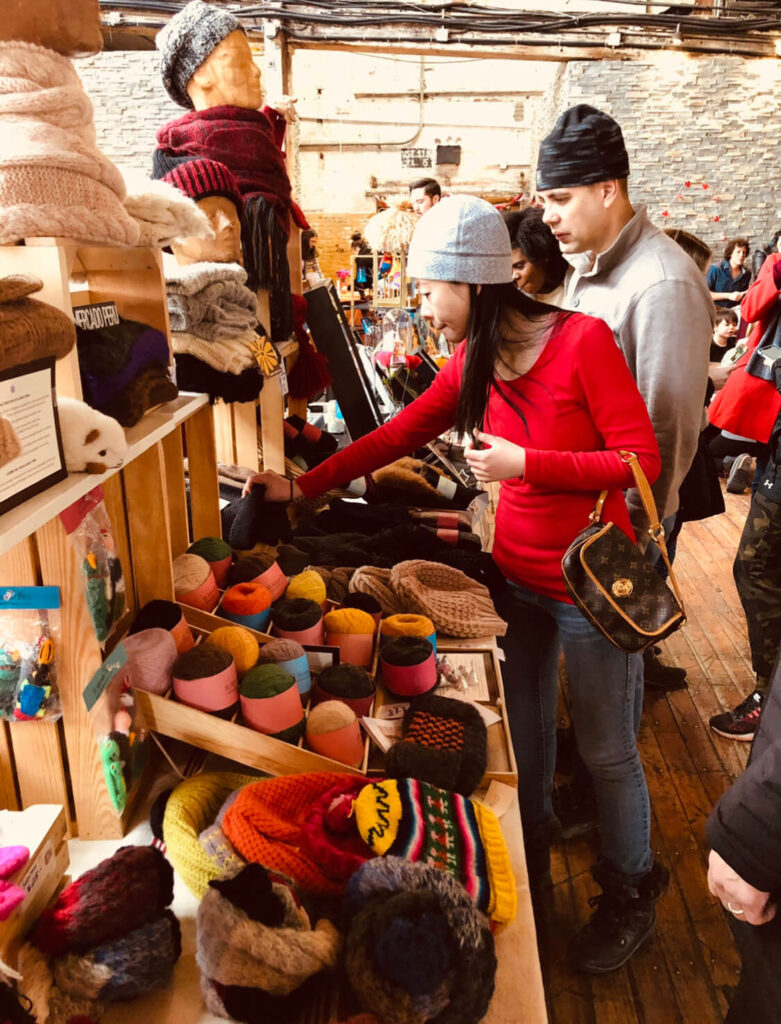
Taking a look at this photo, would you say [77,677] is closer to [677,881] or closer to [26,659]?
[26,659]

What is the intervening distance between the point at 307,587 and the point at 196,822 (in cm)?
60

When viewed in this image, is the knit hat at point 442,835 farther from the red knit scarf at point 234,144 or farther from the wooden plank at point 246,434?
the red knit scarf at point 234,144

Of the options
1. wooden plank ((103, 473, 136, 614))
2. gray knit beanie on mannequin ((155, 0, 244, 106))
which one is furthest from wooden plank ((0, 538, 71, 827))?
gray knit beanie on mannequin ((155, 0, 244, 106))

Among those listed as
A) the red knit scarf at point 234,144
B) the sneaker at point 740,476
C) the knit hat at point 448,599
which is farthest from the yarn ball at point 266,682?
the sneaker at point 740,476

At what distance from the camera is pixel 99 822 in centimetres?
109

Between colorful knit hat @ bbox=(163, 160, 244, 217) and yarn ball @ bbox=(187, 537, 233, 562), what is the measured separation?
76 cm

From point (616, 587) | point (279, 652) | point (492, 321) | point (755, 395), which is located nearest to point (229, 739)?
point (279, 652)

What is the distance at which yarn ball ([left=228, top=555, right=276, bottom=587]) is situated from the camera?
4.97ft

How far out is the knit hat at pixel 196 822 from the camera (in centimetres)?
95

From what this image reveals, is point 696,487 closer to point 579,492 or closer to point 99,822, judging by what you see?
point 579,492

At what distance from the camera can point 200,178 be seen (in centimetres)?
161

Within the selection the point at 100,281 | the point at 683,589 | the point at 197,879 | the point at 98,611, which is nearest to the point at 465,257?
the point at 100,281

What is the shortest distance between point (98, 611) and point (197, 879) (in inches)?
15.2

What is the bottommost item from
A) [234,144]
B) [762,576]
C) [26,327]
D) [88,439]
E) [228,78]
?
[762,576]
